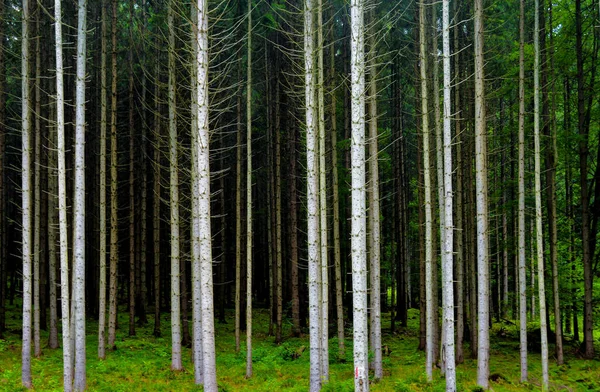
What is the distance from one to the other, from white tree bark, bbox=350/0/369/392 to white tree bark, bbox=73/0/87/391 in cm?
658

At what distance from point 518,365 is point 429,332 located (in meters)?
5.43

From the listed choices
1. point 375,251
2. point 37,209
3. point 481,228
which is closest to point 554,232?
point 481,228

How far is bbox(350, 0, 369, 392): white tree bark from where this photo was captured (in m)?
7.80

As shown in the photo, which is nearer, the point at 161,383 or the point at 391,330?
the point at 161,383

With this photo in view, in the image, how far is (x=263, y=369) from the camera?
14672 millimetres

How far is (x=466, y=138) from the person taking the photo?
55.5 ft

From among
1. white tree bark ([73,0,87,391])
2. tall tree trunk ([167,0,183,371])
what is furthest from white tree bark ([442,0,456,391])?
white tree bark ([73,0,87,391])

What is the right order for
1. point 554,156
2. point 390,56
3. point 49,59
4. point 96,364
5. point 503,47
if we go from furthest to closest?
point 503,47 < point 390,56 < point 49,59 < point 554,156 < point 96,364

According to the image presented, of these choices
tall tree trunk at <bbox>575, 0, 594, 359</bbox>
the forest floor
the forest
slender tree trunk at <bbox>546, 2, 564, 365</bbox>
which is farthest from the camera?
tall tree trunk at <bbox>575, 0, 594, 359</bbox>

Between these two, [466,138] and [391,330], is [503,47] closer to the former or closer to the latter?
[466,138]

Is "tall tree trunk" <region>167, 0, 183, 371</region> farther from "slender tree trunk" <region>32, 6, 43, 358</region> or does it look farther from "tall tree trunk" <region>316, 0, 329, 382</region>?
"tall tree trunk" <region>316, 0, 329, 382</region>

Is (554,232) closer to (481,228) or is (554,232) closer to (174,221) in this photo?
(481,228)

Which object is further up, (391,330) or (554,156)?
(554,156)

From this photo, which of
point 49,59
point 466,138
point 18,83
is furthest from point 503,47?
point 18,83
